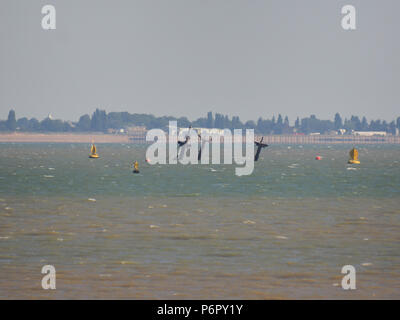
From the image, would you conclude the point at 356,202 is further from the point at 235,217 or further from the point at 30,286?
the point at 30,286

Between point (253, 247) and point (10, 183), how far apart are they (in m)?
57.4

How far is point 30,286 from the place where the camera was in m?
29.4

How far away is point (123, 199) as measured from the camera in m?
66.9

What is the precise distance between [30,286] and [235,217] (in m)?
24.2

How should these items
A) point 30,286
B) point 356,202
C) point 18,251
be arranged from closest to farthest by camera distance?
point 30,286 → point 18,251 → point 356,202

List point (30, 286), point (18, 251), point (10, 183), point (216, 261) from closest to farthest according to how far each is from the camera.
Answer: point (30, 286) → point (216, 261) → point (18, 251) → point (10, 183)

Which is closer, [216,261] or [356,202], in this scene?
[216,261]
